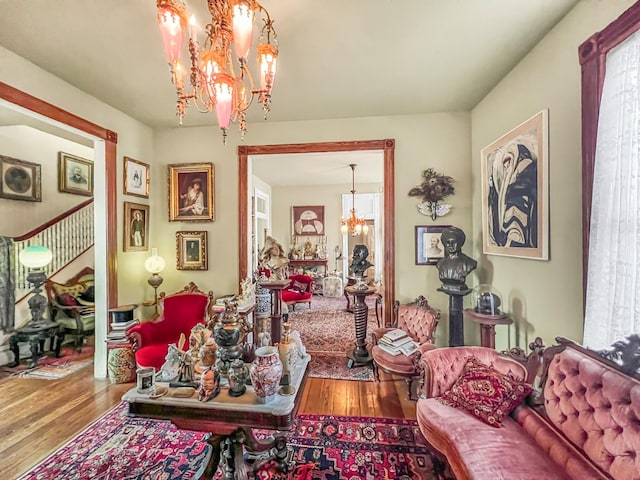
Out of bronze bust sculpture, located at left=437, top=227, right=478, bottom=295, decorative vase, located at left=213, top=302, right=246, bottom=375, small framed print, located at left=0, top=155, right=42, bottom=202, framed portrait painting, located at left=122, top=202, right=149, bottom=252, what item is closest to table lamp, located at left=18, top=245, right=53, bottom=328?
small framed print, located at left=0, top=155, right=42, bottom=202

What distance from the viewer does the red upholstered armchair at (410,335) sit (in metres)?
2.55

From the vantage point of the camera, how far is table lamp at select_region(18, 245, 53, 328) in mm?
3482

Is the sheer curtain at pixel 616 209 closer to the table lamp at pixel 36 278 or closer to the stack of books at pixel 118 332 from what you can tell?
the stack of books at pixel 118 332

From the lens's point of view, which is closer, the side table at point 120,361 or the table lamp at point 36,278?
the side table at point 120,361

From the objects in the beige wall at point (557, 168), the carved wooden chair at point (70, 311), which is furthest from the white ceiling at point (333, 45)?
the carved wooden chair at point (70, 311)

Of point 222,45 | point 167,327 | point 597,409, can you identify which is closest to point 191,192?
point 167,327

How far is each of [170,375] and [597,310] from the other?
262cm

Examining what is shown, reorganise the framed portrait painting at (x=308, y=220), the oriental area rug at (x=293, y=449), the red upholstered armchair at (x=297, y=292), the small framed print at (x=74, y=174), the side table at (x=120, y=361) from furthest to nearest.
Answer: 1. the framed portrait painting at (x=308, y=220)
2. the red upholstered armchair at (x=297, y=292)
3. the small framed print at (x=74, y=174)
4. the side table at (x=120, y=361)
5. the oriental area rug at (x=293, y=449)

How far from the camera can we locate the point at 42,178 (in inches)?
173

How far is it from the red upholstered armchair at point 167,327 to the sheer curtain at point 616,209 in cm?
338

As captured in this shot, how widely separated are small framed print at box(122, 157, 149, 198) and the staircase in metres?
1.92

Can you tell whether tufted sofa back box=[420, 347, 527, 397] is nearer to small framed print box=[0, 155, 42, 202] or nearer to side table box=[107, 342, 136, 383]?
side table box=[107, 342, 136, 383]

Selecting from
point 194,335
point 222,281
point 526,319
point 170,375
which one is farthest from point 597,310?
point 222,281

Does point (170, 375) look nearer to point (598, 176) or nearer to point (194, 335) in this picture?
point (194, 335)
